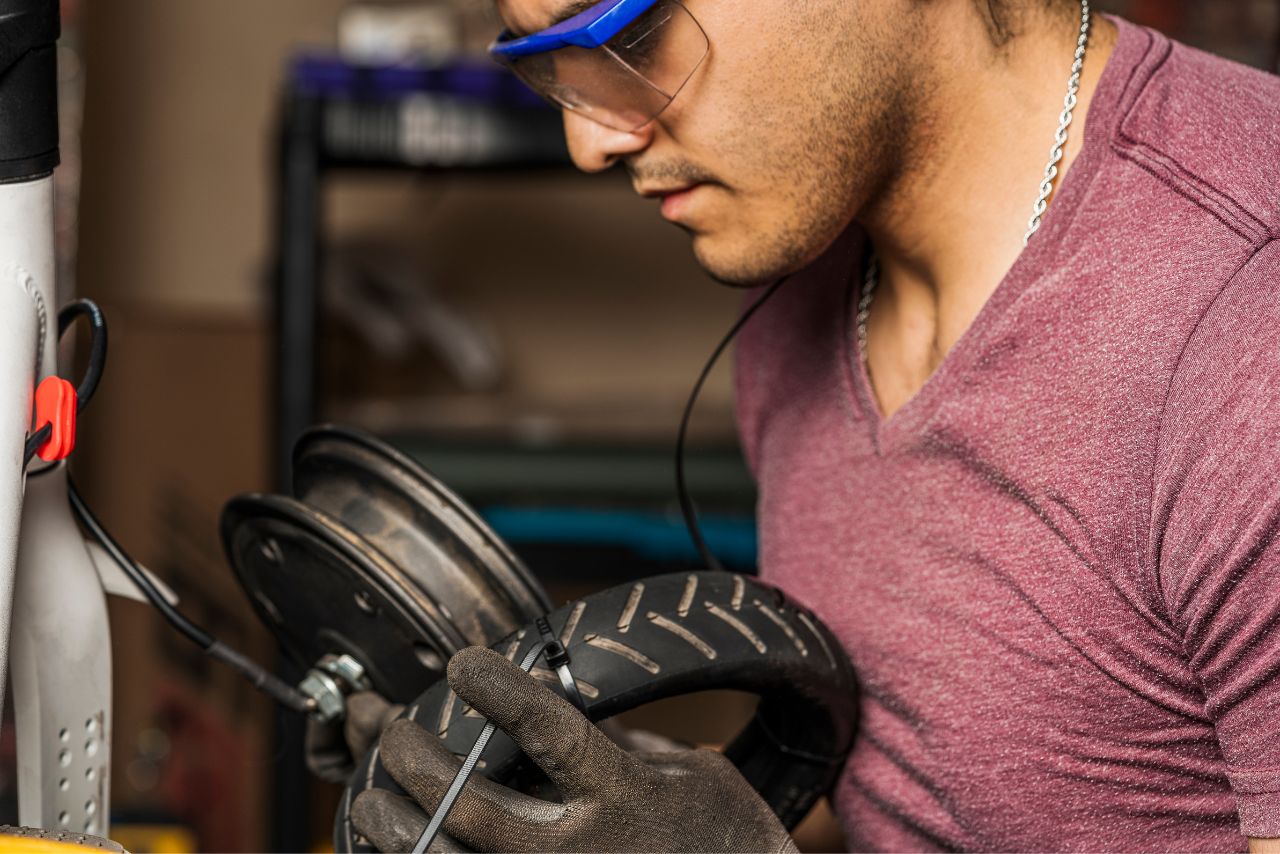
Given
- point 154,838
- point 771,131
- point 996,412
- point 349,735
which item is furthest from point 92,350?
point 154,838

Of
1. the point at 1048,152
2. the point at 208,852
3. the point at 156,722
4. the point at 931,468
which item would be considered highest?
the point at 1048,152

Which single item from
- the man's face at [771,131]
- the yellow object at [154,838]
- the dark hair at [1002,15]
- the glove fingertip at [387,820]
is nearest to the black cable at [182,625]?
the glove fingertip at [387,820]

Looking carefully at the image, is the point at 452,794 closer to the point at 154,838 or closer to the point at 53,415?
the point at 53,415

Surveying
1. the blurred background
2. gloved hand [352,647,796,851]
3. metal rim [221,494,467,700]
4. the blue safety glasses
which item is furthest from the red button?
the blurred background

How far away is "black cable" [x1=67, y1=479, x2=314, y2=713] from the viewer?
0.92 meters

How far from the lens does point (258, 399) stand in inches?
107

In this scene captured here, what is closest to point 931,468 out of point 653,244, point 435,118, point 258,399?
point 435,118

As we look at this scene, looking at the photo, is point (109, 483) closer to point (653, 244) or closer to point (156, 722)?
point (156, 722)

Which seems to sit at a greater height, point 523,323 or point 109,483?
point 523,323

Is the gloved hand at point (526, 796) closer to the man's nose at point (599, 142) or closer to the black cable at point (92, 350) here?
the black cable at point (92, 350)

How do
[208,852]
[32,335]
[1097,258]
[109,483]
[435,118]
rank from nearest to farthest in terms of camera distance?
[32,335], [1097,258], [435,118], [208,852], [109,483]

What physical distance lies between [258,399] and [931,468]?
1.90m

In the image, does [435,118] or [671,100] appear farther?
[435,118]

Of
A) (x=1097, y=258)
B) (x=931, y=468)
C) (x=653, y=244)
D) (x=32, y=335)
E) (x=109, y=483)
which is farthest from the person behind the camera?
(x=653, y=244)
